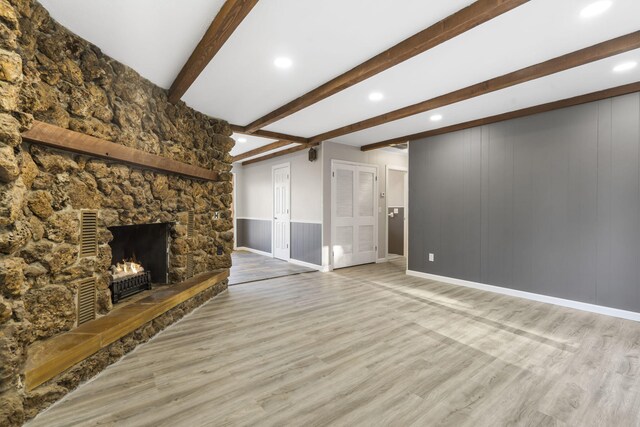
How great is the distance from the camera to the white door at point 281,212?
21.3 ft

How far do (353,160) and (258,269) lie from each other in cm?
284

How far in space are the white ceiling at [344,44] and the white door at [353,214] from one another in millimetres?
2256

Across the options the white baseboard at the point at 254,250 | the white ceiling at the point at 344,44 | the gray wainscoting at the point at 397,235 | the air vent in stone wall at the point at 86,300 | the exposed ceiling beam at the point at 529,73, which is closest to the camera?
the white ceiling at the point at 344,44

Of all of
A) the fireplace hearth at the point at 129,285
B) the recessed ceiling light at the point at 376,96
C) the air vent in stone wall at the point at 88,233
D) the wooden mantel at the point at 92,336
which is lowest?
the wooden mantel at the point at 92,336

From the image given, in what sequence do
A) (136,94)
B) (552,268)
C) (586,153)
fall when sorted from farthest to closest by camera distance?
(552,268) < (586,153) < (136,94)

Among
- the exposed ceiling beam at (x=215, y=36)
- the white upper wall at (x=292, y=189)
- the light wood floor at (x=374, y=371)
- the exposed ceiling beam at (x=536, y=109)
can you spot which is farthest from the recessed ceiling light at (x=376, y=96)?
the light wood floor at (x=374, y=371)

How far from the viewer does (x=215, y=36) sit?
2098 millimetres

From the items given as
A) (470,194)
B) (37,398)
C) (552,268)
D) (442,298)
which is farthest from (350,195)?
(37,398)

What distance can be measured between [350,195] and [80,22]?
4.58 meters

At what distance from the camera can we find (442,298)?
12.7 feet

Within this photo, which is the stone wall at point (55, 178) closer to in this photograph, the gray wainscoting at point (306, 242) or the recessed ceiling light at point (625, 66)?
the gray wainscoting at point (306, 242)

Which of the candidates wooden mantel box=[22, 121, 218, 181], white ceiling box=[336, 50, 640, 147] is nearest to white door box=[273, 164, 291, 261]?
white ceiling box=[336, 50, 640, 147]

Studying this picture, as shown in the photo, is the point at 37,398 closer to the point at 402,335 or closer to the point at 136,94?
the point at 136,94

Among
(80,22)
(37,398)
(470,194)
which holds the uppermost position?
(80,22)
